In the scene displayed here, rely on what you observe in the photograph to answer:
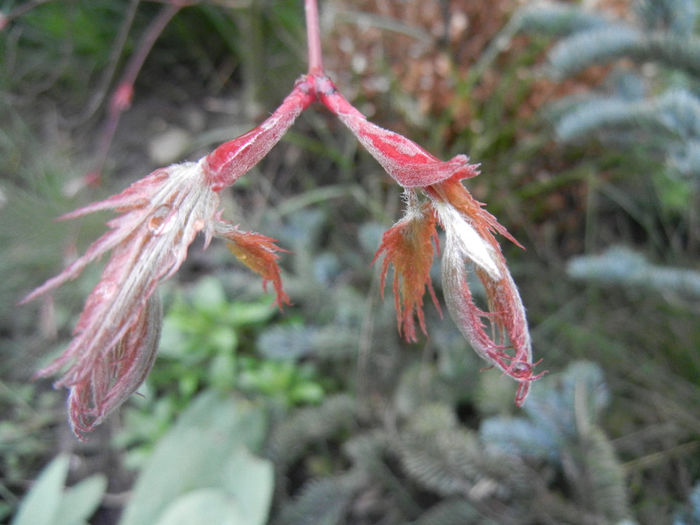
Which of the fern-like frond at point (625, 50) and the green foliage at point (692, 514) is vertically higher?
the fern-like frond at point (625, 50)

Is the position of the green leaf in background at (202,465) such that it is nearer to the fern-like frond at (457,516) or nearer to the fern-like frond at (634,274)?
the fern-like frond at (457,516)

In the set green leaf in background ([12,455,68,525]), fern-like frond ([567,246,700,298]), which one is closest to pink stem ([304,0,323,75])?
fern-like frond ([567,246,700,298])

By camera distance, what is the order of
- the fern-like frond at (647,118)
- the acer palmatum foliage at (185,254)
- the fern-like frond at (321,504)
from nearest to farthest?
the acer palmatum foliage at (185,254)
the fern-like frond at (647,118)
the fern-like frond at (321,504)

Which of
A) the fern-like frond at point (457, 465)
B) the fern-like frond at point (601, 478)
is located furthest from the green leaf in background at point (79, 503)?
the fern-like frond at point (601, 478)

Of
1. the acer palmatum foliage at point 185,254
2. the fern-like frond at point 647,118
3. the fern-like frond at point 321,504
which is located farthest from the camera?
the fern-like frond at point 321,504

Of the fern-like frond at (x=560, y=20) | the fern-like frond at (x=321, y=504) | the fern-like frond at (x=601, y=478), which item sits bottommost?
the fern-like frond at (x=601, y=478)

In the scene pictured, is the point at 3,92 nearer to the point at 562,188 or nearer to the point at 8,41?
the point at 8,41

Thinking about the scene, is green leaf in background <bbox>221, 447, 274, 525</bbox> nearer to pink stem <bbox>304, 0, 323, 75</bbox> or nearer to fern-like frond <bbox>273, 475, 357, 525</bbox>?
fern-like frond <bbox>273, 475, 357, 525</bbox>

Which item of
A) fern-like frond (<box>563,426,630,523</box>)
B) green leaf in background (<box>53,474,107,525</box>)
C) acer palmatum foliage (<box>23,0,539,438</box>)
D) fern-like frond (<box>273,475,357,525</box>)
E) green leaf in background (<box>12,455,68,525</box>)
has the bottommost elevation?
fern-like frond (<box>563,426,630,523</box>)

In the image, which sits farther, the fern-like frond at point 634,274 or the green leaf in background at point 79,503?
the green leaf in background at point 79,503

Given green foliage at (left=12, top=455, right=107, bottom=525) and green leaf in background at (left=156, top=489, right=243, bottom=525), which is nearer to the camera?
green leaf in background at (left=156, top=489, right=243, bottom=525)
